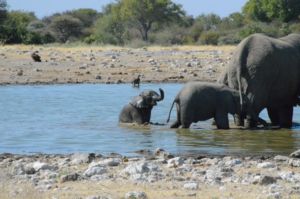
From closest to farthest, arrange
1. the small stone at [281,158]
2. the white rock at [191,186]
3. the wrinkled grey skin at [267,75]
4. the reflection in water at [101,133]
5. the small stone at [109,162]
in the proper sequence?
the white rock at [191,186]
the small stone at [109,162]
the small stone at [281,158]
the reflection in water at [101,133]
the wrinkled grey skin at [267,75]

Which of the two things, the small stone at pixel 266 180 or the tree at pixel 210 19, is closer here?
the small stone at pixel 266 180

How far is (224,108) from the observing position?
16.8 meters

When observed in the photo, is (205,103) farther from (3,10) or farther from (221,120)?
(3,10)

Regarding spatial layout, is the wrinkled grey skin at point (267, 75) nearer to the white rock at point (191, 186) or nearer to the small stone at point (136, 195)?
the white rock at point (191, 186)

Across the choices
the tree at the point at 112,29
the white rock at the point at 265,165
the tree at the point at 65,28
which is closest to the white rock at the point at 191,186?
the white rock at the point at 265,165

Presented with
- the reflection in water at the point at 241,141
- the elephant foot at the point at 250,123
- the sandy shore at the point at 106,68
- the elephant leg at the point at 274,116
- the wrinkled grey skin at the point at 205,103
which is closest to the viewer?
the reflection in water at the point at 241,141

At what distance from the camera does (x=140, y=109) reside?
1809 centimetres

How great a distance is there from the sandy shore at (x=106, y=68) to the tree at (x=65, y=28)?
3495 centimetres

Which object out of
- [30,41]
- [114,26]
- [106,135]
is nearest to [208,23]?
[114,26]

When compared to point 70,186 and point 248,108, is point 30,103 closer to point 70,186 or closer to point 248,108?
point 248,108

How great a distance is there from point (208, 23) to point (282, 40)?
67.7 m

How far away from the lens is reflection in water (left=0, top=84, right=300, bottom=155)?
46.3ft

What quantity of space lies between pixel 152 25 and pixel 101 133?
6311cm

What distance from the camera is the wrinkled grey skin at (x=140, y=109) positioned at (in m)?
18.0
